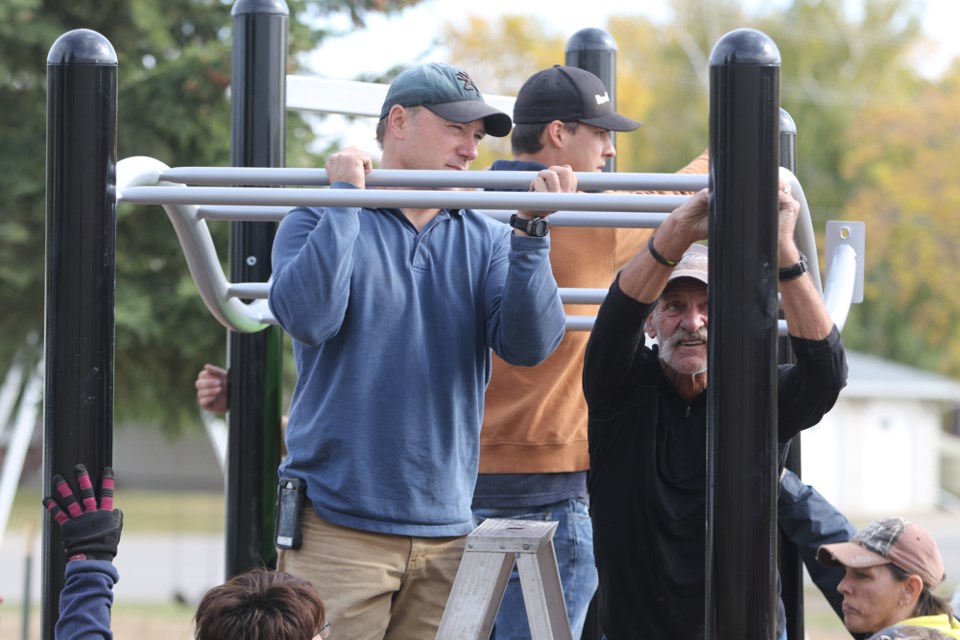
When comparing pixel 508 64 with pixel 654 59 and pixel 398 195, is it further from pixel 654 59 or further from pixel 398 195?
pixel 398 195

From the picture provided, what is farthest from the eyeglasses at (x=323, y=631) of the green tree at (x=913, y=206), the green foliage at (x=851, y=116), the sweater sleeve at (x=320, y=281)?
the green tree at (x=913, y=206)

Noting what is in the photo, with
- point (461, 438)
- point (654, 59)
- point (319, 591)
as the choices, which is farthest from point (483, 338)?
point (654, 59)

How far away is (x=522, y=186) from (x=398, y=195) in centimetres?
24

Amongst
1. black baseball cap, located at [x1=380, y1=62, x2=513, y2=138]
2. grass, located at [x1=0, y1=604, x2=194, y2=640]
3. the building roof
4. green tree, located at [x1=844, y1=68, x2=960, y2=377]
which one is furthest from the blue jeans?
green tree, located at [x1=844, y1=68, x2=960, y2=377]

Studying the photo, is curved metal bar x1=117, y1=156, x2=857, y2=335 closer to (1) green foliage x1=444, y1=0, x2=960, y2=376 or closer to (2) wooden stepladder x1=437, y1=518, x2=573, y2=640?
(2) wooden stepladder x1=437, y1=518, x2=573, y2=640

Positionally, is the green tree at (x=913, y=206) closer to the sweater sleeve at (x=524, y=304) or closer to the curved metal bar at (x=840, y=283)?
the curved metal bar at (x=840, y=283)

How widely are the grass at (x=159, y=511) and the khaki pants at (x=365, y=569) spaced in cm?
1647

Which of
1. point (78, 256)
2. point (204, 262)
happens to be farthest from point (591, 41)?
point (78, 256)

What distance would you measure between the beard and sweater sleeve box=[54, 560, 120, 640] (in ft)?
3.63

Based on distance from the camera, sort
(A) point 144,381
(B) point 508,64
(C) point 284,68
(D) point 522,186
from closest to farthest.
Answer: (D) point 522,186 → (C) point 284,68 → (A) point 144,381 → (B) point 508,64

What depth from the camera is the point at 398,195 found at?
2160mm

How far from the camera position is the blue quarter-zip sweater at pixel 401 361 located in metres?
2.45

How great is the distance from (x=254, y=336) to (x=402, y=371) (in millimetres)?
1226

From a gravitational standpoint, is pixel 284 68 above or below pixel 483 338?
above
